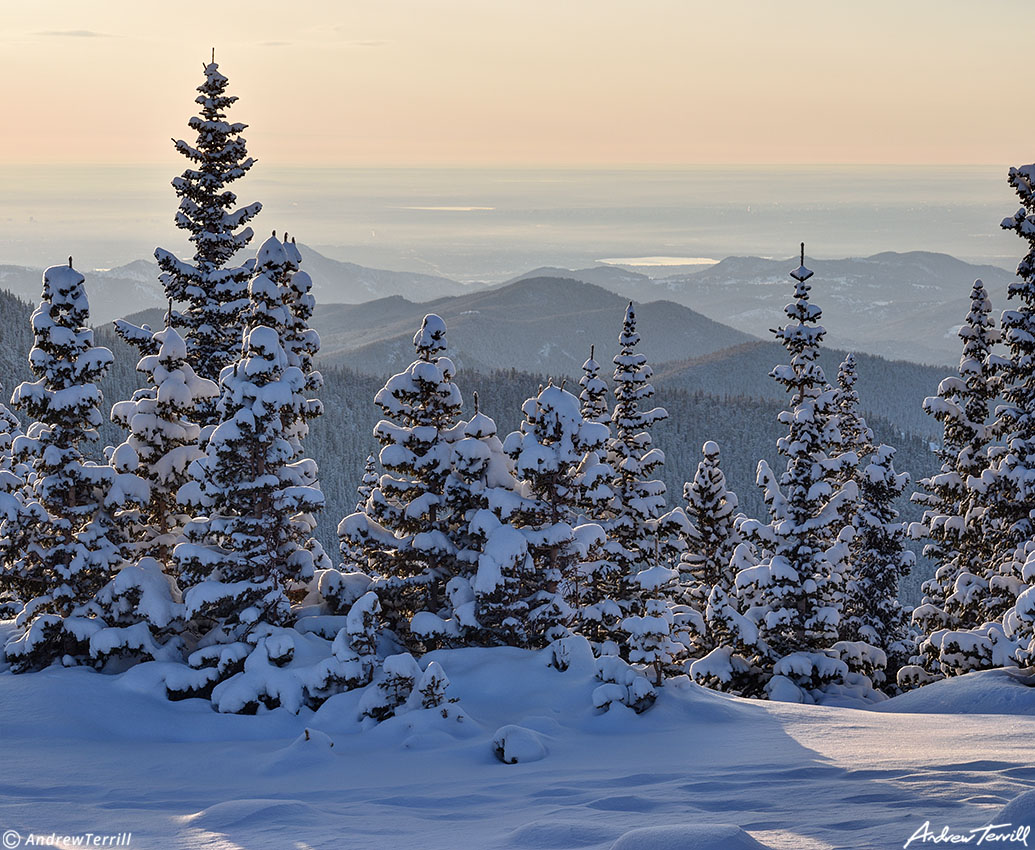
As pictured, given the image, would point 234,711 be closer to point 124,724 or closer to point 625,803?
point 124,724

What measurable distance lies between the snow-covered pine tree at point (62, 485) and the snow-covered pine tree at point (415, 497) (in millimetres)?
5656

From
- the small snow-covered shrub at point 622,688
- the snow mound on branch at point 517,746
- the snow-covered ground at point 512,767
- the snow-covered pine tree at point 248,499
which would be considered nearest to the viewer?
the snow-covered ground at point 512,767

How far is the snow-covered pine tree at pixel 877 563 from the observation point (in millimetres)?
30844

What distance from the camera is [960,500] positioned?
28.1 metres

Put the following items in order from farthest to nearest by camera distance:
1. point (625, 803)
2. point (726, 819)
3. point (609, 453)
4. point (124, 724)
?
point (609, 453) < point (124, 724) < point (625, 803) < point (726, 819)

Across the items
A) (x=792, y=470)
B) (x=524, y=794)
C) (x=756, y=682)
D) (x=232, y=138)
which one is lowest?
(x=756, y=682)

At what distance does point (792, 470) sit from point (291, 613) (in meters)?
13.5

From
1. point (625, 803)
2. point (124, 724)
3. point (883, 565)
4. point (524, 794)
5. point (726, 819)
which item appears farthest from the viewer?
point (883, 565)

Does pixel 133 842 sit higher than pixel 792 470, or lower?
lower

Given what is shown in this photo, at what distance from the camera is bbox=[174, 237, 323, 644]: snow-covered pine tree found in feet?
66.0

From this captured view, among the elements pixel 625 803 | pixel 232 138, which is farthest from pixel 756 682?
pixel 232 138

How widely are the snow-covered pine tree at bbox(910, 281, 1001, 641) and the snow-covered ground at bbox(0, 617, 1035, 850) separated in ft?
18.8

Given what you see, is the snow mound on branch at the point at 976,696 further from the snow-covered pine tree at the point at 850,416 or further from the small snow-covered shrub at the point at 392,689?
the small snow-covered shrub at the point at 392,689

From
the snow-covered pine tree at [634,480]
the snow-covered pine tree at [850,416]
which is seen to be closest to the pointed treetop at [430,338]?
the snow-covered pine tree at [634,480]
